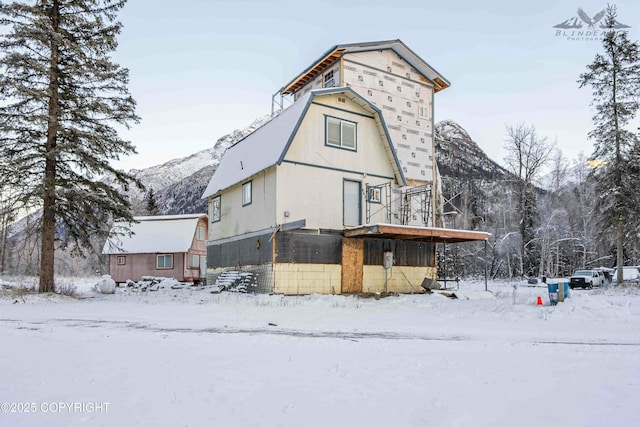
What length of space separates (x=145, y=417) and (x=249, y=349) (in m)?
3.22

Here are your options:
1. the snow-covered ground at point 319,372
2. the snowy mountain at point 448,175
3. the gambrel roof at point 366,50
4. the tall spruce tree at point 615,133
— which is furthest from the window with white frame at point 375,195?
the snowy mountain at point 448,175

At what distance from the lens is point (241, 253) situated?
21.3 metres

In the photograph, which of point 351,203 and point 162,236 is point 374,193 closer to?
point 351,203

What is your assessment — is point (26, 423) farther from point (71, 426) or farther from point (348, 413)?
point (348, 413)

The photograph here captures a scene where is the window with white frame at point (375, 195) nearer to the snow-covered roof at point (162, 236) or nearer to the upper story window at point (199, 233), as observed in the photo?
the snow-covered roof at point (162, 236)

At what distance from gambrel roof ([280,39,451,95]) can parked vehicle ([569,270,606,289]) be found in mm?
16711

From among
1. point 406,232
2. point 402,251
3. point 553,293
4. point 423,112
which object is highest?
point 423,112

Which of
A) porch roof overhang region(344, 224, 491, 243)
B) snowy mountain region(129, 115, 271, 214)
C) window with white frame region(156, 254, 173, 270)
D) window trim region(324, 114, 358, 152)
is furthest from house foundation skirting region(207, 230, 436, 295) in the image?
snowy mountain region(129, 115, 271, 214)

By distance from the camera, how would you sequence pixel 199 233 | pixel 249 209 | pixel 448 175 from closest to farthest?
pixel 249 209, pixel 199 233, pixel 448 175

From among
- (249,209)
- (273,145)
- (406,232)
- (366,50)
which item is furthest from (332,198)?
(366,50)

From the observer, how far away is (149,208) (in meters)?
53.4

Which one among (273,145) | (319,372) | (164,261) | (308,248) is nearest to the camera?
(319,372)

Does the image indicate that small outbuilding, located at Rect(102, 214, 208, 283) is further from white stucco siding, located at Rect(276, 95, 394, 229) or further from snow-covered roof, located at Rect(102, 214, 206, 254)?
white stucco siding, located at Rect(276, 95, 394, 229)

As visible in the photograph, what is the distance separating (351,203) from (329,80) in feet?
26.9
